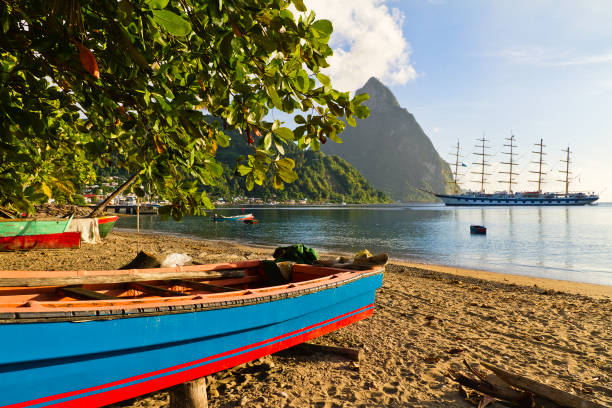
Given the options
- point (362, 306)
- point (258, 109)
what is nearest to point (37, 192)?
point (258, 109)

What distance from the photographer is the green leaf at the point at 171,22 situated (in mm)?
1536

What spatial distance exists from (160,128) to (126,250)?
1651cm

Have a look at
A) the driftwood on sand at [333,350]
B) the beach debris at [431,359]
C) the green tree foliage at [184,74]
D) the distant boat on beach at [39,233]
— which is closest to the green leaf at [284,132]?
the green tree foliage at [184,74]

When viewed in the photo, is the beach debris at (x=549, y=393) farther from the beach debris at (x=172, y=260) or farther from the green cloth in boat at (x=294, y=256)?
the beach debris at (x=172, y=260)

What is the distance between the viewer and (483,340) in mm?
6031

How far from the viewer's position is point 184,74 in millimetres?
2904

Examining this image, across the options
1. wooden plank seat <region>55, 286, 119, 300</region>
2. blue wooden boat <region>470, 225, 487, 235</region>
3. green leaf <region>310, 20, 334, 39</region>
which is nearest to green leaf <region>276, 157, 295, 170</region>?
green leaf <region>310, 20, 334, 39</region>

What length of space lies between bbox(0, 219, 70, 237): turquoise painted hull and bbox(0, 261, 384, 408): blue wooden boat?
38.2 feet

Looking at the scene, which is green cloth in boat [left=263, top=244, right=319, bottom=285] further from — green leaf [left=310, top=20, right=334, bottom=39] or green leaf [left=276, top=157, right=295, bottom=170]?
green leaf [left=310, top=20, right=334, bottom=39]

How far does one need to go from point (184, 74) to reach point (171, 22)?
1.43 metres

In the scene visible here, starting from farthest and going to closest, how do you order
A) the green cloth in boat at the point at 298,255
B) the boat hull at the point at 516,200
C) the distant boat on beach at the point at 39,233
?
the boat hull at the point at 516,200, the distant boat on beach at the point at 39,233, the green cloth in boat at the point at 298,255

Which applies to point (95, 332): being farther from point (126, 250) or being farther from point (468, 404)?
point (126, 250)

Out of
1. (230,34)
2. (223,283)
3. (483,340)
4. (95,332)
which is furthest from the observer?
(483,340)

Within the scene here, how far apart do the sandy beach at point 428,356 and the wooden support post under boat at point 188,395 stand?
0.35 m
